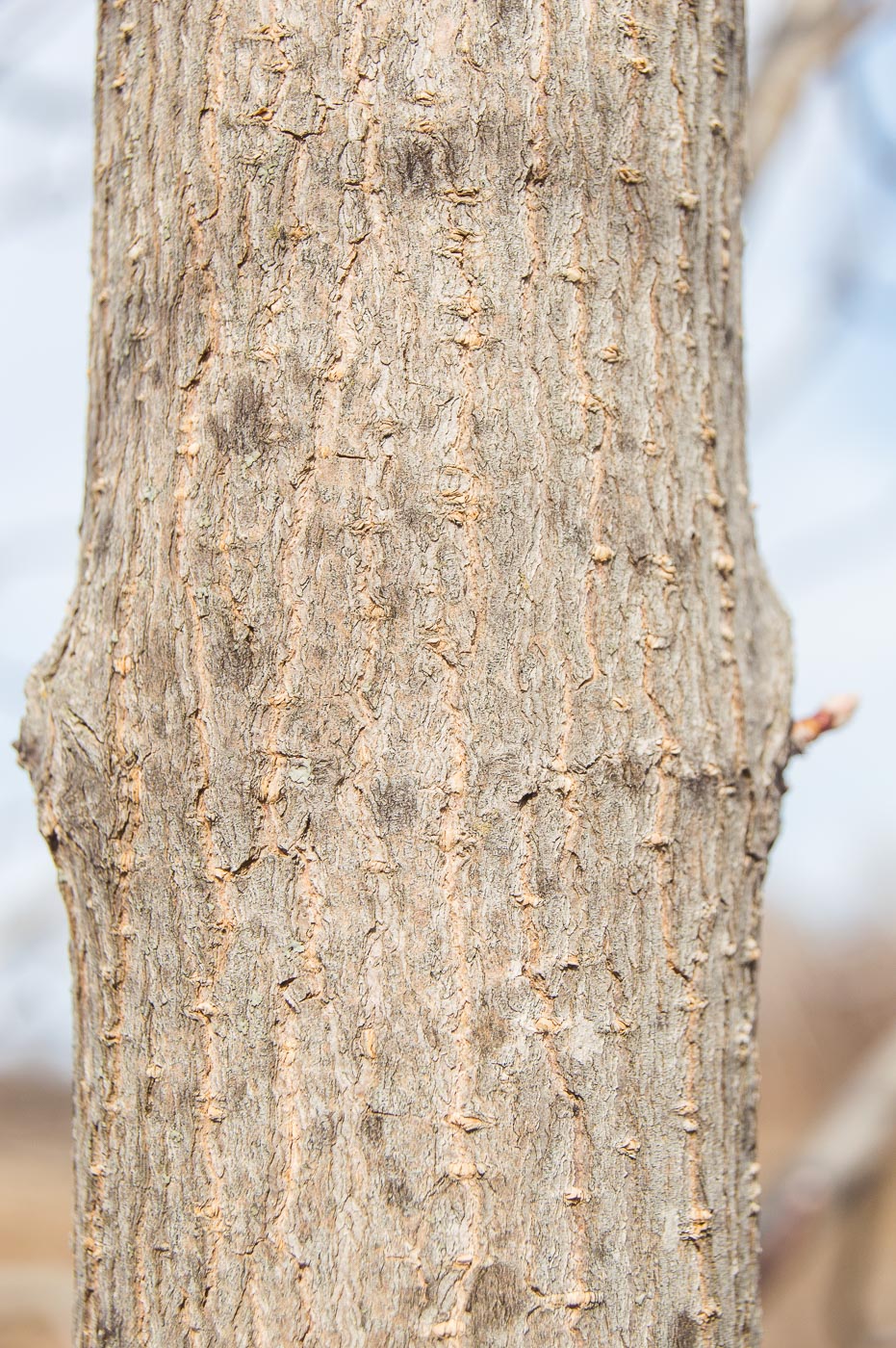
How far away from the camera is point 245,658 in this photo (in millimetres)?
877

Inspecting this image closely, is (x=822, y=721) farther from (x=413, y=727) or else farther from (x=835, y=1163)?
(x=835, y=1163)

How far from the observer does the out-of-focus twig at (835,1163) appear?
347 cm

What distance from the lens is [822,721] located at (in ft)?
3.96

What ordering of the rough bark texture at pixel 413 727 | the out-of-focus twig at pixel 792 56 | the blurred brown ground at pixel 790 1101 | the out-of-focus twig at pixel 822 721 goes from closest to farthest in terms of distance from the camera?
the rough bark texture at pixel 413 727 < the out-of-focus twig at pixel 822 721 < the out-of-focus twig at pixel 792 56 < the blurred brown ground at pixel 790 1101

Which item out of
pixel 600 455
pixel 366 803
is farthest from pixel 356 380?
pixel 366 803

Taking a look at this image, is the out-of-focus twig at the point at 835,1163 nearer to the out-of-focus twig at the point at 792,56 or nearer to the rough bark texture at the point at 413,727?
A: the rough bark texture at the point at 413,727

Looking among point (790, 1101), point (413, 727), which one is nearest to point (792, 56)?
point (413, 727)

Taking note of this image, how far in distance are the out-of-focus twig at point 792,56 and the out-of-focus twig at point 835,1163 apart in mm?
3114

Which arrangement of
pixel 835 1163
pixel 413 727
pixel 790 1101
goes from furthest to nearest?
pixel 790 1101
pixel 835 1163
pixel 413 727

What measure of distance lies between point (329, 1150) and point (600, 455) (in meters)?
0.59

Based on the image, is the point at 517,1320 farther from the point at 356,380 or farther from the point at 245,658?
the point at 356,380

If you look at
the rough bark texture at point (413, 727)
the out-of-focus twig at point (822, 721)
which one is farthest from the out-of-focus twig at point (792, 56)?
the rough bark texture at point (413, 727)

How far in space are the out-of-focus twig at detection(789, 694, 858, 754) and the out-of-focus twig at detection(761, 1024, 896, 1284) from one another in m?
2.81

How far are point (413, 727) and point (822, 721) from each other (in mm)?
563
